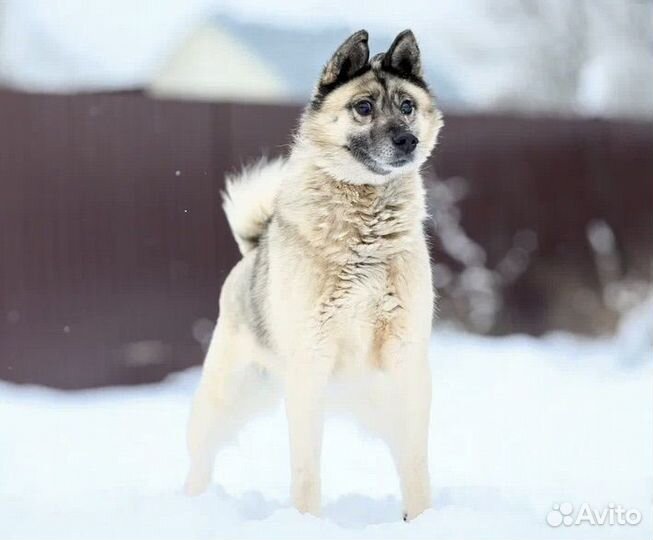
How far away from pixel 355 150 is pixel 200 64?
13.7 ft

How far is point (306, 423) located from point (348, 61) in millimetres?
1043

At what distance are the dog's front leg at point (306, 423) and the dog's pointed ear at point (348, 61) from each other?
82 centimetres

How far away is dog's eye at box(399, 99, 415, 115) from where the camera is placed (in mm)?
2801

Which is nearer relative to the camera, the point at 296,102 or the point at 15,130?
the point at 15,130

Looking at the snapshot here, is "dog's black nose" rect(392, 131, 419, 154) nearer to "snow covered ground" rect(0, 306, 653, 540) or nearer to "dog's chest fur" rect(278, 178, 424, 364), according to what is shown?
"dog's chest fur" rect(278, 178, 424, 364)

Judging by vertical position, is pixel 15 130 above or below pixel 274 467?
above

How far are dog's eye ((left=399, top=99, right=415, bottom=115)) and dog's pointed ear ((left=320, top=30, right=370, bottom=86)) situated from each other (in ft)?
0.54

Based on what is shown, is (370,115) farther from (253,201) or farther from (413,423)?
(413,423)

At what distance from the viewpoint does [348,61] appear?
283 centimetres

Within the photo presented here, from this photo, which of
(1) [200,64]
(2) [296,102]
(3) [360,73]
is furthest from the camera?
(1) [200,64]

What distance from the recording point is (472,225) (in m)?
6.69

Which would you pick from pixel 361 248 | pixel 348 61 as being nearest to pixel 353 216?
pixel 361 248

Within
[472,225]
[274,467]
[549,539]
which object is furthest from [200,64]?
[549,539]

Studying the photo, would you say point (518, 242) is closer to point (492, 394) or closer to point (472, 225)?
point (472, 225)
